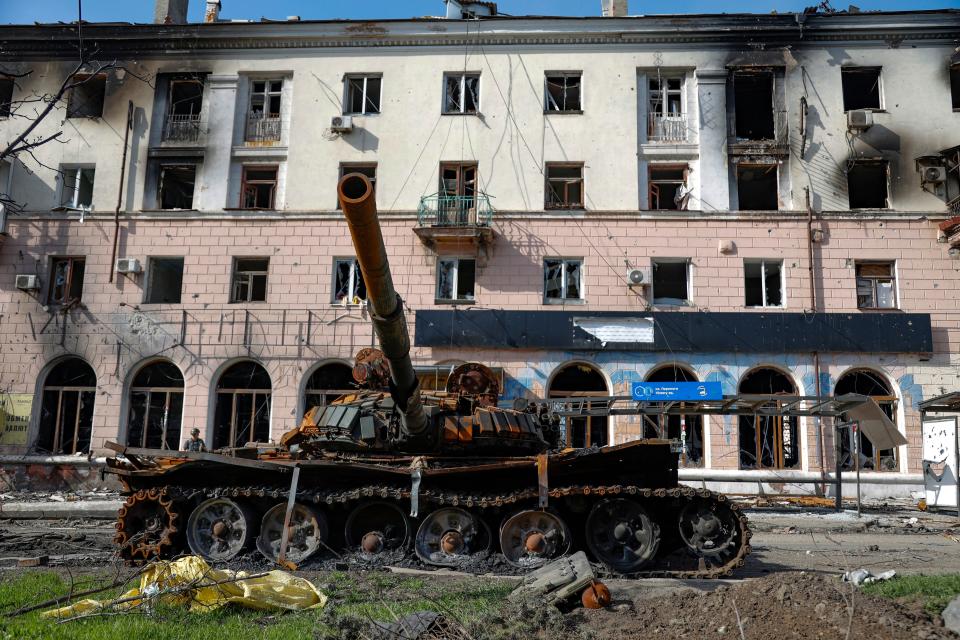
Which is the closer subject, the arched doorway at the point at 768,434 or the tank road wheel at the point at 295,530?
the tank road wheel at the point at 295,530

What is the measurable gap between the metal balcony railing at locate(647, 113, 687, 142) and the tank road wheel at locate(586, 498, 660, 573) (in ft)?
48.6

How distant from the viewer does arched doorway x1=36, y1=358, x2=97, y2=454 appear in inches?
890

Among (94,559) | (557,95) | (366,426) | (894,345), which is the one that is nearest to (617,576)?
(366,426)

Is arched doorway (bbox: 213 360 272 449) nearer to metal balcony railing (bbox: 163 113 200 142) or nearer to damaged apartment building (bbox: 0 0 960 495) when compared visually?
damaged apartment building (bbox: 0 0 960 495)

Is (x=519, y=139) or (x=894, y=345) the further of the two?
(x=519, y=139)

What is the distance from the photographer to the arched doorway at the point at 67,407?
2261 cm

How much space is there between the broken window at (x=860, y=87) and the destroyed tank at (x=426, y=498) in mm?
16229

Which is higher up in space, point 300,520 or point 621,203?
point 621,203

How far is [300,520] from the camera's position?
1116 cm

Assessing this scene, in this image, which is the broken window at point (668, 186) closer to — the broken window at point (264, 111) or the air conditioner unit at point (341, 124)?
the air conditioner unit at point (341, 124)

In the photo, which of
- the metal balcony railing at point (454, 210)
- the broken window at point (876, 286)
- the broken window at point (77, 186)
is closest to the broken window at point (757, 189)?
the broken window at point (876, 286)

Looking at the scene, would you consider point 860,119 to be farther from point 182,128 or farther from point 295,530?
point 182,128

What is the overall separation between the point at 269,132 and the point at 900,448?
19389mm

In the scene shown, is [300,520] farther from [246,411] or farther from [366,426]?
[246,411]
